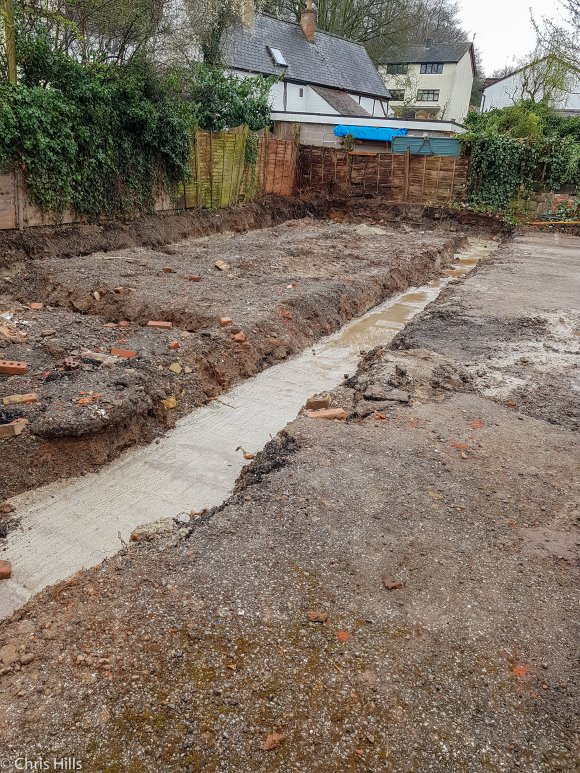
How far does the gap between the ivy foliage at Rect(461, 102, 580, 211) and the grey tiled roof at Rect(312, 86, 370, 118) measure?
26.7 feet

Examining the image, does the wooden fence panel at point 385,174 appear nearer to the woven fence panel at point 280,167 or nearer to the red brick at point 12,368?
the woven fence panel at point 280,167

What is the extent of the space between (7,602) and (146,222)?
1155 centimetres

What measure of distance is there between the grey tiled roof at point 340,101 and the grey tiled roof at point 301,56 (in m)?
0.30

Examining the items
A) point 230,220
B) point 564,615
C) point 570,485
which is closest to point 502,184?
point 230,220

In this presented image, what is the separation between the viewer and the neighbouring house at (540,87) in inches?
933

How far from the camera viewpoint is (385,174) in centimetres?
2098

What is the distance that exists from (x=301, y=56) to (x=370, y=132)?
8.62m

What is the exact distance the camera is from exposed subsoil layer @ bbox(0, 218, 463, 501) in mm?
5566

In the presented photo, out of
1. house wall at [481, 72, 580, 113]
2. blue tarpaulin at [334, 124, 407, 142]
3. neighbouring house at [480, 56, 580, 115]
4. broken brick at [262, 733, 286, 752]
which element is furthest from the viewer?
house wall at [481, 72, 580, 113]

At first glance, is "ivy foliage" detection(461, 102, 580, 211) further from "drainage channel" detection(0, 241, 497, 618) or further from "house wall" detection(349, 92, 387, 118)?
"drainage channel" detection(0, 241, 497, 618)

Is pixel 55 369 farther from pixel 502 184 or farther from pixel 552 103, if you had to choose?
pixel 552 103

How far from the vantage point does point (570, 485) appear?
4637 mm

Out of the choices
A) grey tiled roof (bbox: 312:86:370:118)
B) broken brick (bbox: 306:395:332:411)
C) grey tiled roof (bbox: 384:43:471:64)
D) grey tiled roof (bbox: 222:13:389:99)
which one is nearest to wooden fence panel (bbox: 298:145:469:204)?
grey tiled roof (bbox: 222:13:389:99)

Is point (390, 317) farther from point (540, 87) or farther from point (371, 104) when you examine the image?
point (540, 87)
